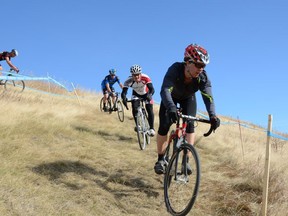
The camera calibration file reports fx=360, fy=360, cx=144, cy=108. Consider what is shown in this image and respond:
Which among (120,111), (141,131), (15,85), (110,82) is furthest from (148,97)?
(15,85)

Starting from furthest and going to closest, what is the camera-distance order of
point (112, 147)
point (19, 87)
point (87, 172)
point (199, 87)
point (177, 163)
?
1. point (19, 87)
2. point (112, 147)
3. point (87, 172)
4. point (199, 87)
5. point (177, 163)

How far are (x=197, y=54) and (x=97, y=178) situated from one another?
2.98 metres

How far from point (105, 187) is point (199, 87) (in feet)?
7.68

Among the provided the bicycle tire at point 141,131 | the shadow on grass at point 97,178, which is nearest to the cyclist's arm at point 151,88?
the bicycle tire at point 141,131

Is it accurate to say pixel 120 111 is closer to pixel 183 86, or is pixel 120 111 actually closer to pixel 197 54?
pixel 183 86

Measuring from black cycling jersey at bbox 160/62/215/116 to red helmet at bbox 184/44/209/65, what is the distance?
38cm

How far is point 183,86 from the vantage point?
6004mm

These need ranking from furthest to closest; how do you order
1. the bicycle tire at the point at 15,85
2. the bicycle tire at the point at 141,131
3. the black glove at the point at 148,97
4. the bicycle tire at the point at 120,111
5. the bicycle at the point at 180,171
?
1. the bicycle tire at the point at 15,85
2. the bicycle tire at the point at 120,111
3. the black glove at the point at 148,97
4. the bicycle tire at the point at 141,131
5. the bicycle at the point at 180,171

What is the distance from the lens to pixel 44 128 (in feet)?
31.8

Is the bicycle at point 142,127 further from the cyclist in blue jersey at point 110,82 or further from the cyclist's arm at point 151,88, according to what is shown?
the cyclist in blue jersey at point 110,82

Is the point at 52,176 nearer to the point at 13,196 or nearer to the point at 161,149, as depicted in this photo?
the point at 13,196

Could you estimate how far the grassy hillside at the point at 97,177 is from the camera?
534 centimetres

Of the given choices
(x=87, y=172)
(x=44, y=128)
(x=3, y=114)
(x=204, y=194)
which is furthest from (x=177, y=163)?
(x=3, y=114)

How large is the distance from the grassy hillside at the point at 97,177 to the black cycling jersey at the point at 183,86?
172cm
